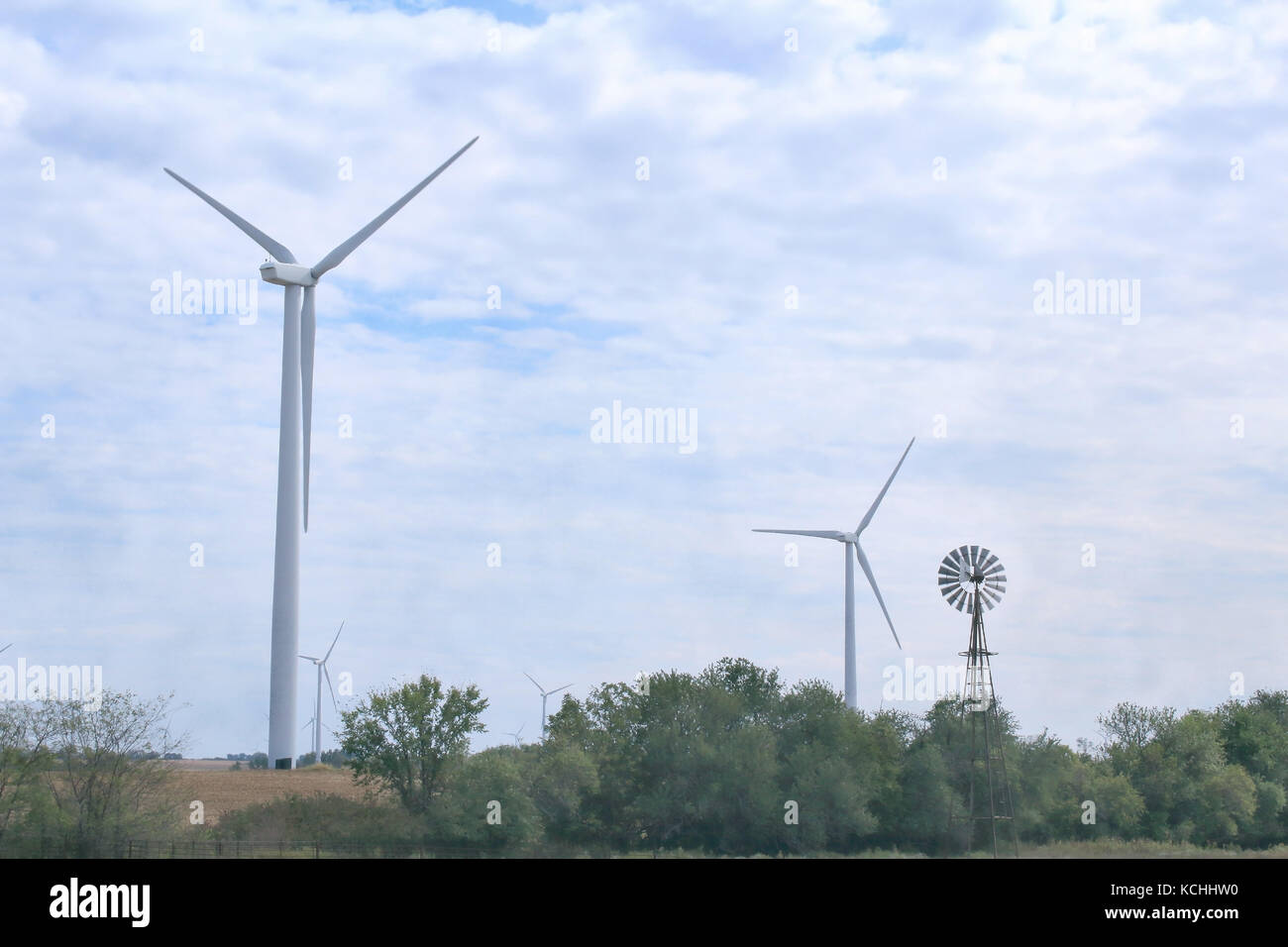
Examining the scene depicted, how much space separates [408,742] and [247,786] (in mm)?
8665

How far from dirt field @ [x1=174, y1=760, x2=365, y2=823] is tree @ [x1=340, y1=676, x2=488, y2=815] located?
222 cm

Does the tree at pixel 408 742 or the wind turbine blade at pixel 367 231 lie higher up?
the wind turbine blade at pixel 367 231

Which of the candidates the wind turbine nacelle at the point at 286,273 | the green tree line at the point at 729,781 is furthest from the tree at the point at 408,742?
the wind turbine nacelle at the point at 286,273

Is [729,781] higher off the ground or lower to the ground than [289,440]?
lower

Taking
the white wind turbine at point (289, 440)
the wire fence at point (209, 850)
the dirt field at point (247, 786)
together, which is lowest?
the wire fence at point (209, 850)

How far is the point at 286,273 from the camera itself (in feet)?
208

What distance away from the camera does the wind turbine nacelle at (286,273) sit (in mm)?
63344

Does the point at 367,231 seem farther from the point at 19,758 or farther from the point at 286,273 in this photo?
the point at 19,758

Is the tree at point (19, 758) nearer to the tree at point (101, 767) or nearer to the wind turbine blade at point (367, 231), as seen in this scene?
the tree at point (101, 767)

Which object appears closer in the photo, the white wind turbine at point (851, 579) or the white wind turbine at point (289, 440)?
the white wind turbine at point (289, 440)

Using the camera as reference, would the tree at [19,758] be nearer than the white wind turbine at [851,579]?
Yes

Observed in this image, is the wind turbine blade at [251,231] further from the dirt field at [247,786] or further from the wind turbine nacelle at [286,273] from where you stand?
the dirt field at [247,786]

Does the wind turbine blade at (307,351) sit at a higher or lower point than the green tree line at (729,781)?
higher

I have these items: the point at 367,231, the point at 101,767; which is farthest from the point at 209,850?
the point at 367,231
